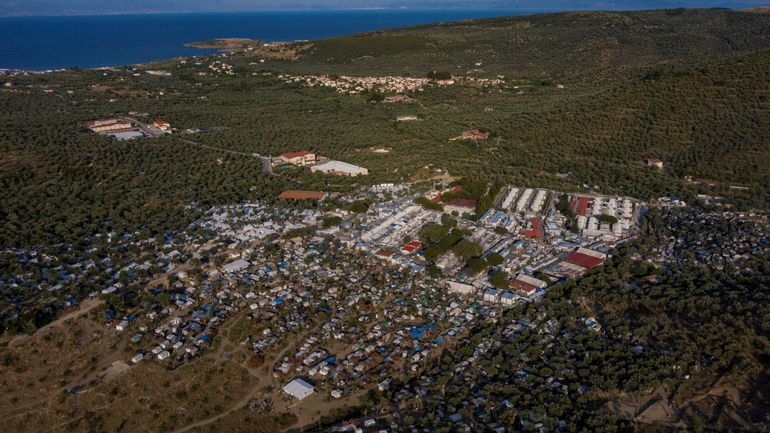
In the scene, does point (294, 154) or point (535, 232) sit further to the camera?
point (294, 154)

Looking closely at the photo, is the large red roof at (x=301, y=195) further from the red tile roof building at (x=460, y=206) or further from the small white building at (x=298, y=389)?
the small white building at (x=298, y=389)

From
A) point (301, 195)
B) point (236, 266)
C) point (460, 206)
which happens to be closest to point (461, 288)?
point (460, 206)

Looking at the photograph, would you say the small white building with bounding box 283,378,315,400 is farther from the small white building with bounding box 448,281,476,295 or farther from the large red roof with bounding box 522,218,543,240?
the large red roof with bounding box 522,218,543,240

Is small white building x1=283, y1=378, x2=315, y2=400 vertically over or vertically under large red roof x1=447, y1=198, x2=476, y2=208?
under

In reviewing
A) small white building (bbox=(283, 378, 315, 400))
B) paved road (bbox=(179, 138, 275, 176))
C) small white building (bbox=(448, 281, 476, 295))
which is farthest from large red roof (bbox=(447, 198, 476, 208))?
small white building (bbox=(283, 378, 315, 400))

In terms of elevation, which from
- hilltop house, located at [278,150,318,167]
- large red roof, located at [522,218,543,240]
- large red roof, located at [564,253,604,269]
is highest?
large red roof, located at [564,253,604,269]

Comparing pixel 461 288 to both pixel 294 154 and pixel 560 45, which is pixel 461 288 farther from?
pixel 560 45

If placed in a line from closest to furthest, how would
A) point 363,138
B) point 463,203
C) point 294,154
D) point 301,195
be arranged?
point 463,203
point 301,195
point 294,154
point 363,138

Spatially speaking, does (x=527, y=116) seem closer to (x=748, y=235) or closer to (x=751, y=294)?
(x=748, y=235)

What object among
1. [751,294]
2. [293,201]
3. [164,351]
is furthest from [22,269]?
[751,294]
